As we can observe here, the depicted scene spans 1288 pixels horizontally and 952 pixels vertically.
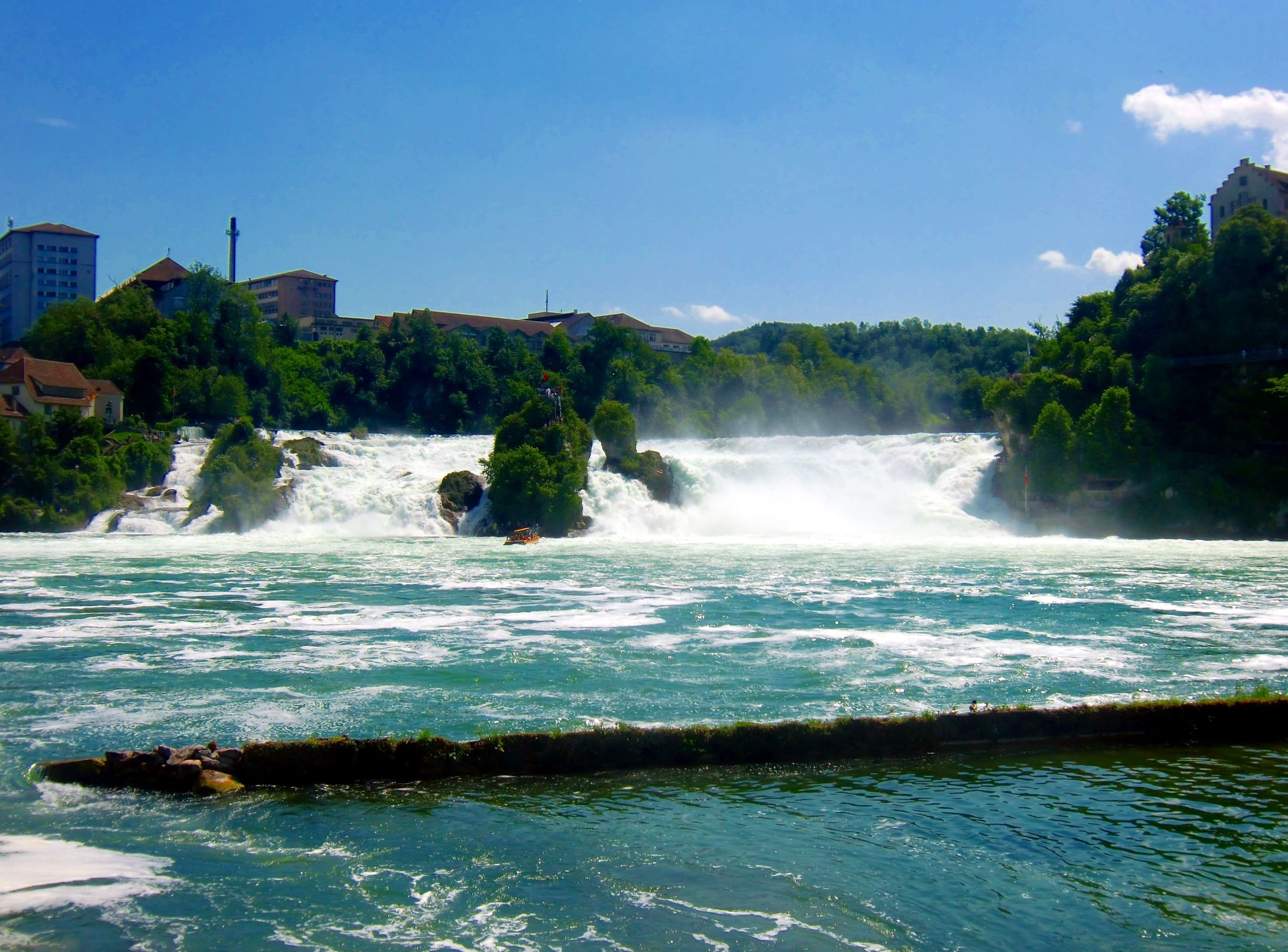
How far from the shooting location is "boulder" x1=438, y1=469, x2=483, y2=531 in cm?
4716

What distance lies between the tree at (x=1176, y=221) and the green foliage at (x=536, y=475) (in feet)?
158

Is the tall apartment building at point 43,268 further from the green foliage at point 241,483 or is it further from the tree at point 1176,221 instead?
the tree at point 1176,221

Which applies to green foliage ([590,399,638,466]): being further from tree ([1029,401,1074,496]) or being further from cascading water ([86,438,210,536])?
tree ([1029,401,1074,496])

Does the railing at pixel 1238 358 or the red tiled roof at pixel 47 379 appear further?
the red tiled roof at pixel 47 379

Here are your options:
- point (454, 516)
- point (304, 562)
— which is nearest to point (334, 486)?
point (454, 516)

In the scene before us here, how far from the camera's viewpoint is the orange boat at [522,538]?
41.3 metres

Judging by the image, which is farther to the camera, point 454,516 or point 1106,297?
point 1106,297

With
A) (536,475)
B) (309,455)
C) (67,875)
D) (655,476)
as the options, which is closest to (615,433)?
A: (655,476)

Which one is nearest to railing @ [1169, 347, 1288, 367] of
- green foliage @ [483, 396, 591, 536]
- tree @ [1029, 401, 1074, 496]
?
tree @ [1029, 401, 1074, 496]

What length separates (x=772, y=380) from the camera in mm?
87562

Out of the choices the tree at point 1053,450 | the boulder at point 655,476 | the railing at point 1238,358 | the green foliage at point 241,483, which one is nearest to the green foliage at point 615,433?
the boulder at point 655,476

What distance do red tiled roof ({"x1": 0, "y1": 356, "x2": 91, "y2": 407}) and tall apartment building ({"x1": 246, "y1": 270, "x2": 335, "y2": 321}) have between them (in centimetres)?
6067

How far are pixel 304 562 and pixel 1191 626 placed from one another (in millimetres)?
24197

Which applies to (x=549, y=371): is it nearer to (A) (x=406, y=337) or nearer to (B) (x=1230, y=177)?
(A) (x=406, y=337)
